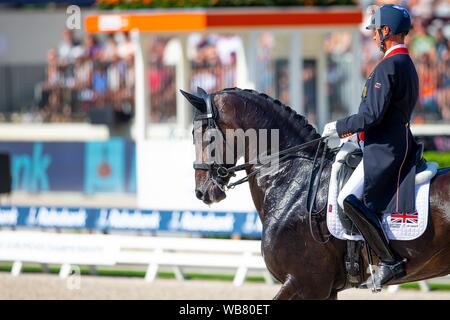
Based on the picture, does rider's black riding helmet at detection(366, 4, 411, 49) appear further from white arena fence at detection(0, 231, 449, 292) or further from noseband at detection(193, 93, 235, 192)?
white arena fence at detection(0, 231, 449, 292)

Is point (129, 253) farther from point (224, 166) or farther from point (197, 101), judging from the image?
point (197, 101)

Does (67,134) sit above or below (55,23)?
below

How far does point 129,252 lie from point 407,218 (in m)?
5.79

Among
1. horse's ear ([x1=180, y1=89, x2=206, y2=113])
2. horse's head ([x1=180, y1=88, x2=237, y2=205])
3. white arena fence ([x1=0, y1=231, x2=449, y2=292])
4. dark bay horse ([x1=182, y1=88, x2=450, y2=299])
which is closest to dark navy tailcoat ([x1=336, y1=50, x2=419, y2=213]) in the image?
dark bay horse ([x1=182, y1=88, x2=450, y2=299])

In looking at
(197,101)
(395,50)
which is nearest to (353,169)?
(395,50)

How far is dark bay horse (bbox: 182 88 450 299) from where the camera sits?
7504 millimetres

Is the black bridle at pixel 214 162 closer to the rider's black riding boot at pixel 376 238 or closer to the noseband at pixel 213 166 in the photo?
the noseband at pixel 213 166

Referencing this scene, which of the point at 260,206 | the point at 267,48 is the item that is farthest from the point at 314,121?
the point at 260,206

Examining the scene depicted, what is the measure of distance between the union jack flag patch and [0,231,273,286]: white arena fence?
4540mm

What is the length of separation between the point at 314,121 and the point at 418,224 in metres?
8.91

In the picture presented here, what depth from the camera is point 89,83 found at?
19.0m

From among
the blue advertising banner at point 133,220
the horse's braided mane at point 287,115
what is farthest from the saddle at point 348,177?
the blue advertising banner at point 133,220

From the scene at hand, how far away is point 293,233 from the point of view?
25.3ft
